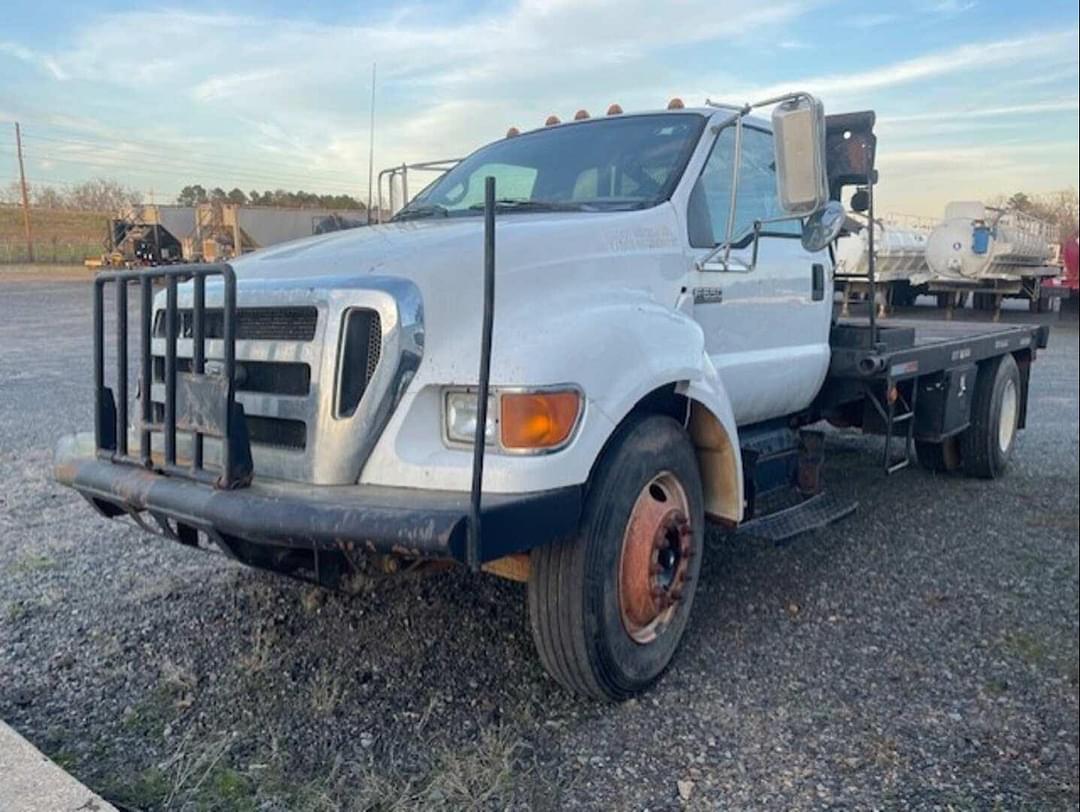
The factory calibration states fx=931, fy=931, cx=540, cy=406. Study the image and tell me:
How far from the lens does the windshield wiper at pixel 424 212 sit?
4301 millimetres

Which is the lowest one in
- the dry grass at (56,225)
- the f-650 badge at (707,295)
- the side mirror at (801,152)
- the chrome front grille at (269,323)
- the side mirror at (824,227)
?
the chrome front grille at (269,323)

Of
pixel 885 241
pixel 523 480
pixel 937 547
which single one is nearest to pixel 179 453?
pixel 523 480

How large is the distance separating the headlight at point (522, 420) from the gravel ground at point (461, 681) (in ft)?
3.39

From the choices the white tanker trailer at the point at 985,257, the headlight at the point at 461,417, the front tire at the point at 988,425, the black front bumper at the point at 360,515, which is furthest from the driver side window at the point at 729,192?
the white tanker trailer at the point at 985,257

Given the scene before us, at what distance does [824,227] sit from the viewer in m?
4.06

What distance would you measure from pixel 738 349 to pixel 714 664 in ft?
4.71

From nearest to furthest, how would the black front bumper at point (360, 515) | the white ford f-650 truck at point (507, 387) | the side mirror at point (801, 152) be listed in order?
the black front bumper at point (360, 515), the white ford f-650 truck at point (507, 387), the side mirror at point (801, 152)

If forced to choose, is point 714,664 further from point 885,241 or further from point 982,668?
point 885,241

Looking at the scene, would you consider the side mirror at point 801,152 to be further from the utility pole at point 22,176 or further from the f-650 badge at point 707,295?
the utility pole at point 22,176

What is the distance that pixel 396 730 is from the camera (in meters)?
3.18

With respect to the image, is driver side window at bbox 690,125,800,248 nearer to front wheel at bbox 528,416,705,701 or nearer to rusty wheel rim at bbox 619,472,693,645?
front wheel at bbox 528,416,705,701

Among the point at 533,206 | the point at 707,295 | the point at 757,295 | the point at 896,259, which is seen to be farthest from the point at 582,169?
the point at 896,259

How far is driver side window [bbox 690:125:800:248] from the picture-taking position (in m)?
4.08

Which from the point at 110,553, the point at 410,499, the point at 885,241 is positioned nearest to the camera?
the point at 410,499
